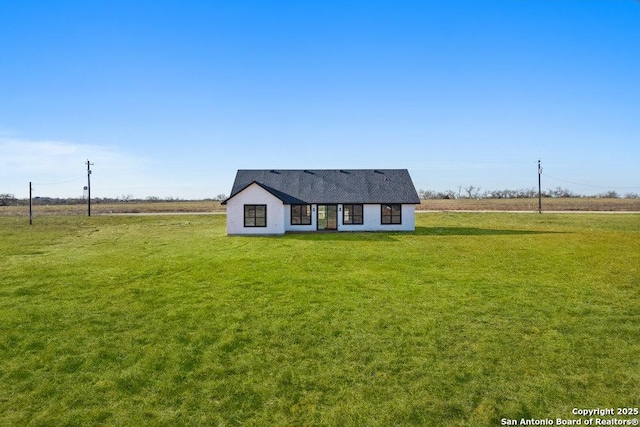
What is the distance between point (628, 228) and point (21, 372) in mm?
38565

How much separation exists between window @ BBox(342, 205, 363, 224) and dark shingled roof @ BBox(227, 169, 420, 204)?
0.60 metres

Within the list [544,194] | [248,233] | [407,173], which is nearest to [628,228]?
[407,173]

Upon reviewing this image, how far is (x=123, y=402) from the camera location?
681 centimetres

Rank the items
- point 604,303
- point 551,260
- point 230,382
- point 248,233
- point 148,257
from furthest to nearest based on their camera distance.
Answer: point 248,233
point 148,257
point 551,260
point 604,303
point 230,382

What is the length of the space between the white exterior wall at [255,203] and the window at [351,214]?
5.04m

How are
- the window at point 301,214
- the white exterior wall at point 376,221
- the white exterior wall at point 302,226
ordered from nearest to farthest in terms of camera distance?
1. the white exterior wall at point 376,221
2. the white exterior wall at point 302,226
3. the window at point 301,214

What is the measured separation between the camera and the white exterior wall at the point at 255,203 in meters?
28.4

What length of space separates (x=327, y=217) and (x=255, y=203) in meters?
5.94

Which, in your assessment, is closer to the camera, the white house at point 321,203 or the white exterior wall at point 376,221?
the white house at point 321,203

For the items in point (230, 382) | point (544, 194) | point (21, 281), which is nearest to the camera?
point (230, 382)

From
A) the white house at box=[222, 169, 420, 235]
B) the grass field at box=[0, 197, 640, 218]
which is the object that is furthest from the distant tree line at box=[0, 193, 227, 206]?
the white house at box=[222, 169, 420, 235]

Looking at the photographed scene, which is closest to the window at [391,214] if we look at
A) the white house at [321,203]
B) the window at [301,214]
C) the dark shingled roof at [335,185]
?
the white house at [321,203]

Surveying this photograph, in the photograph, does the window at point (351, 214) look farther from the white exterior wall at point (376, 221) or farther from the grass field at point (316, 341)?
the grass field at point (316, 341)

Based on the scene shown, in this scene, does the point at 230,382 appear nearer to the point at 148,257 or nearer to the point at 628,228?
the point at 148,257
